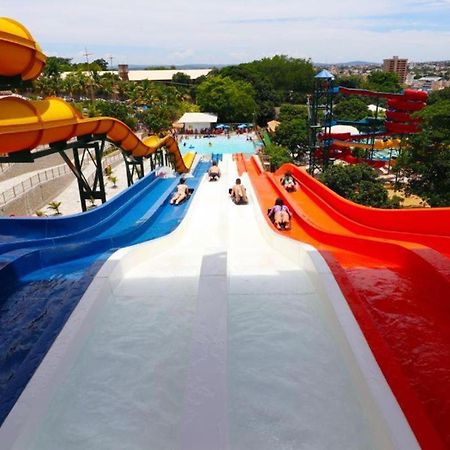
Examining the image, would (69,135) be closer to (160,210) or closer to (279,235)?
(160,210)

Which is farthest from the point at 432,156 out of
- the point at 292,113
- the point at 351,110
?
the point at 351,110

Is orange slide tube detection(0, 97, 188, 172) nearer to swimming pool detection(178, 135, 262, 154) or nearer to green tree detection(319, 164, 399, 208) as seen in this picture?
green tree detection(319, 164, 399, 208)

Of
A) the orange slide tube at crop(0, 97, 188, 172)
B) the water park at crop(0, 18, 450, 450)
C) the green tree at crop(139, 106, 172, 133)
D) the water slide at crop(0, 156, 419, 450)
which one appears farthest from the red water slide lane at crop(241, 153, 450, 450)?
the green tree at crop(139, 106, 172, 133)

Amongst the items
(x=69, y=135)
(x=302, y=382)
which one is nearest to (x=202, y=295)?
(x=302, y=382)

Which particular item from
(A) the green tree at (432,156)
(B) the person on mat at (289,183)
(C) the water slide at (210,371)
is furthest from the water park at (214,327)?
(A) the green tree at (432,156)

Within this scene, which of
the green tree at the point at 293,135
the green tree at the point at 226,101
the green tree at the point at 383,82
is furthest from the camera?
the green tree at the point at 383,82

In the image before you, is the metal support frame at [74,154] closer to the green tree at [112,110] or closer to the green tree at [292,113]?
the green tree at [112,110]

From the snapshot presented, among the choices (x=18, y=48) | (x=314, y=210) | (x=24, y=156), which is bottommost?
(x=314, y=210)
